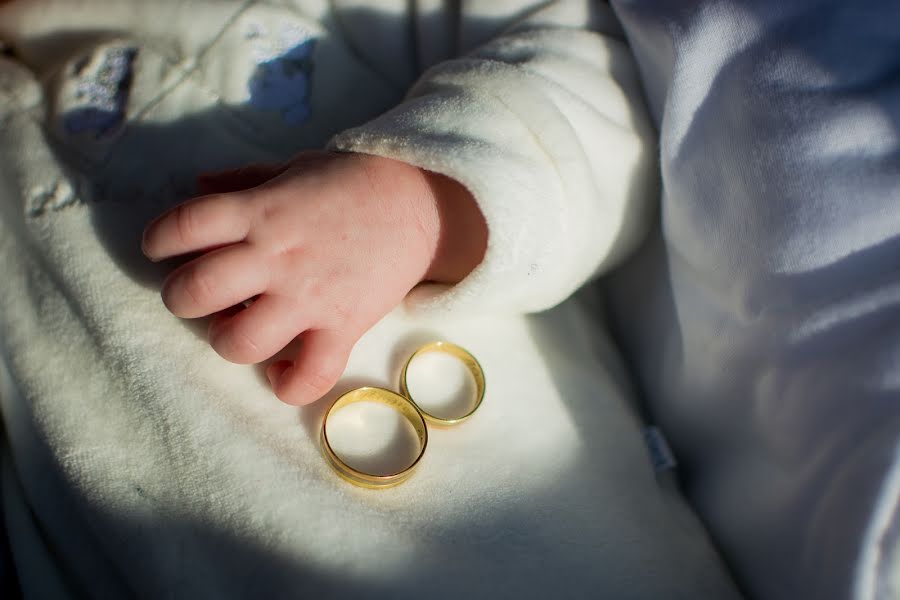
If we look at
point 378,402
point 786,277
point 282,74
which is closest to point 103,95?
point 282,74

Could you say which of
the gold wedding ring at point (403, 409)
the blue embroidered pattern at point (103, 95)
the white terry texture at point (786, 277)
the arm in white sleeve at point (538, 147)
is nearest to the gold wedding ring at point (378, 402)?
the gold wedding ring at point (403, 409)

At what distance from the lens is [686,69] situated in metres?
0.72

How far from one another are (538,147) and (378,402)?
0.95 feet

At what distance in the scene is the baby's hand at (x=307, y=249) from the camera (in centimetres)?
61

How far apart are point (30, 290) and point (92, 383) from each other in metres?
0.13

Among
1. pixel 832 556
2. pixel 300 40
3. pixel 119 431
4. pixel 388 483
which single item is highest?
pixel 300 40

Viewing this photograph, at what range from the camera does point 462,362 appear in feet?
2.45

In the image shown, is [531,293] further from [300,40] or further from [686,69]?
[300,40]

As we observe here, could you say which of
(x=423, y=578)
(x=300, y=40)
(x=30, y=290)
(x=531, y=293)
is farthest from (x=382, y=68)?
(x=423, y=578)

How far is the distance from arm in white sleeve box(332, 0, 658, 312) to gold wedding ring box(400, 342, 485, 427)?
0.04 m

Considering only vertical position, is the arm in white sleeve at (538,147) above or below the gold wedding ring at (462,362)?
above

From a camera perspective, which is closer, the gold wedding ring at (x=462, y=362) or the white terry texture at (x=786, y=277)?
the white terry texture at (x=786, y=277)

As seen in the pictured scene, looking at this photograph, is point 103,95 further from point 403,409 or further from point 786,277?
point 786,277

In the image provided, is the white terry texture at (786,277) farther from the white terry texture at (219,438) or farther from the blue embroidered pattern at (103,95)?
the blue embroidered pattern at (103,95)
